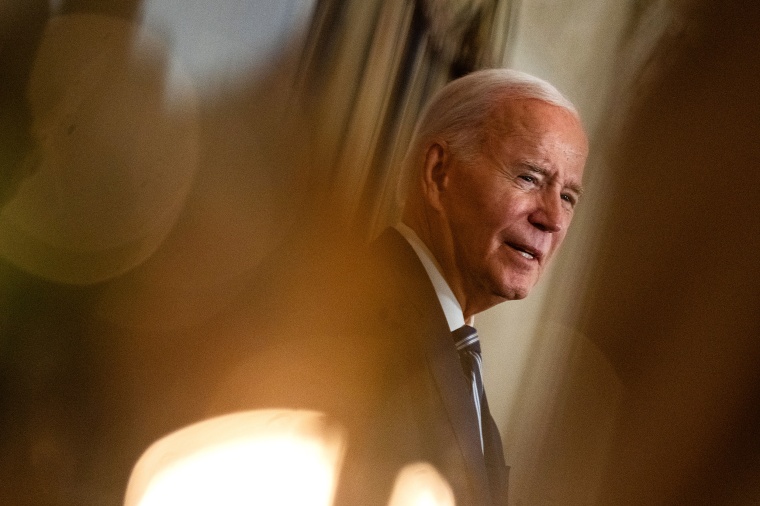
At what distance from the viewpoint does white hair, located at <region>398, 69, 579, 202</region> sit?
1015 millimetres

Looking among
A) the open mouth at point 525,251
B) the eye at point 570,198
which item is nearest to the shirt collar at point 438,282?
the open mouth at point 525,251

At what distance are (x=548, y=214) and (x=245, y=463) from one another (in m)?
0.53

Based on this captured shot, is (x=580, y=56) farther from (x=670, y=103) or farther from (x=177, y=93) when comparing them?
(x=177, y=93)

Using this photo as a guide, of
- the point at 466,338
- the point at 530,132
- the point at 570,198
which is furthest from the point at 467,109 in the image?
the point at 466,338

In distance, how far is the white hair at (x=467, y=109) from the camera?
40.0 inches

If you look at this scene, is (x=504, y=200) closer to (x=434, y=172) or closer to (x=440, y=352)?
(x=434, y=172)

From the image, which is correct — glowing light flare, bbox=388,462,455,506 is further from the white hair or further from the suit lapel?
the white hair

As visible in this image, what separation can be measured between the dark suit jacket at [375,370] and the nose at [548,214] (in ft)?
0.58

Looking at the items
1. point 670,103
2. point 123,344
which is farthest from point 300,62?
point 670,103

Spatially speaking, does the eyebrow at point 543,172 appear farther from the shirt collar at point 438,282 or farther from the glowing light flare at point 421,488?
the glowing light flare at point 421,488

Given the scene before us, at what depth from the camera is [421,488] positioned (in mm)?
889

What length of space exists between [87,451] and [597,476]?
71 cm

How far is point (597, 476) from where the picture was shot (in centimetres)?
108

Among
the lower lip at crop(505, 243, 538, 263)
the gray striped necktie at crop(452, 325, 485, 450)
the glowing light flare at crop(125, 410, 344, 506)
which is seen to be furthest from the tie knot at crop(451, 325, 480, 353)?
the glowing light flare at crop(125, 410, 344, 506)
